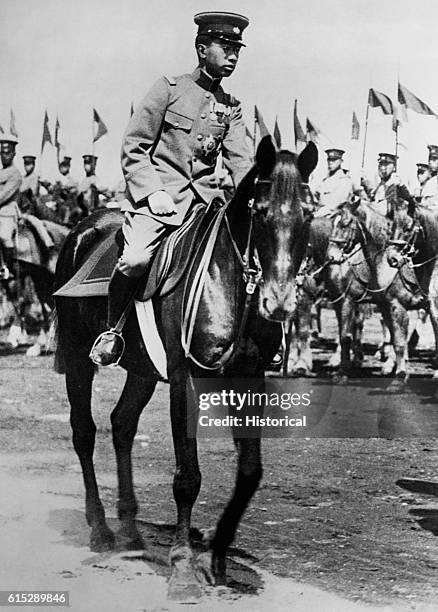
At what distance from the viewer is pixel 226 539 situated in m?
5.63

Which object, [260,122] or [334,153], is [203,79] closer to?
[260,122]

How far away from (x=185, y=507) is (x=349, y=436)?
1.27m

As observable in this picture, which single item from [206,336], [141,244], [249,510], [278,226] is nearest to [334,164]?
[278,226]

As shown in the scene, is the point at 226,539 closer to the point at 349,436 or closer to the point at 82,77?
the point at 349,436

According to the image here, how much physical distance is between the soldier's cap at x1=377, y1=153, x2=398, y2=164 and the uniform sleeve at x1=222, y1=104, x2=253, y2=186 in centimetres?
110

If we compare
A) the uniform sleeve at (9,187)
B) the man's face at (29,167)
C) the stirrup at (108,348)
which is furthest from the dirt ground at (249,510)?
the man's face at (29,167)

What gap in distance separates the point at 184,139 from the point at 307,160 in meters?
0.78

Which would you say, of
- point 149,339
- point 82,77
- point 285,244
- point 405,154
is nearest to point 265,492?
point 149,339

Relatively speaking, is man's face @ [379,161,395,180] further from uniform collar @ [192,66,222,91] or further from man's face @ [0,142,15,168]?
man's face @ [0,142,15,168]

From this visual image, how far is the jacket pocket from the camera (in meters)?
5.53

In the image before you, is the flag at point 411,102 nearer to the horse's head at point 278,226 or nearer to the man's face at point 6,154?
the horse's head at point 278,226

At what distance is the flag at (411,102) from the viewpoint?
6152 mm

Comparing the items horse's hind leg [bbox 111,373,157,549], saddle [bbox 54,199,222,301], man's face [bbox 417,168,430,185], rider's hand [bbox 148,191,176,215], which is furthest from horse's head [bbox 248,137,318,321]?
man's face [bbox 417,168,430,185]

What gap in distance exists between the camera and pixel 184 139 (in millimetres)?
5539
